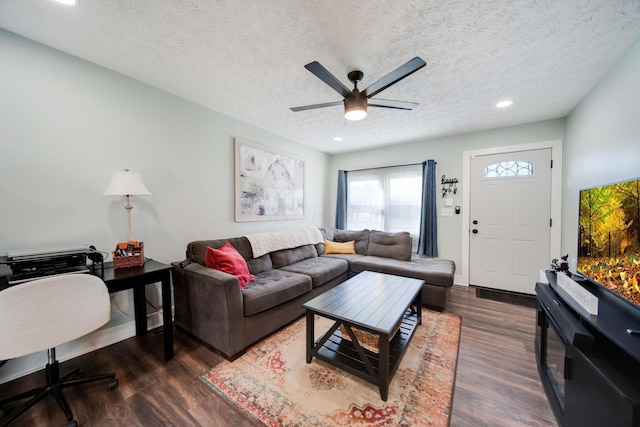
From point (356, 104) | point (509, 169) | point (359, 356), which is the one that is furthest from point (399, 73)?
point (509, 169)

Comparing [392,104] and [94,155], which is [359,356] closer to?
[392,104]

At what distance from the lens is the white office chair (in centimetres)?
110

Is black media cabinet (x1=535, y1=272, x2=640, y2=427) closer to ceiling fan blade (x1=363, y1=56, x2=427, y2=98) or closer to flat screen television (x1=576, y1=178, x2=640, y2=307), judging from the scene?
flat screen television (x1=576, y1=178, x2=640, y2=307)

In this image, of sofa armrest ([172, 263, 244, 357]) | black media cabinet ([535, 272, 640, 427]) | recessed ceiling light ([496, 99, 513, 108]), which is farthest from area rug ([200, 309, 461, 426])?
recessed ceiling light ([496, 99, 513, 108])

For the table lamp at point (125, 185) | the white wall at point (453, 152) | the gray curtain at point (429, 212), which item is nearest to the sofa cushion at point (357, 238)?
the gray curtain at point (429, 212)

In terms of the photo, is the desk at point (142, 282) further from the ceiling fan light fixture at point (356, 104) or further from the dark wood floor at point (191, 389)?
the ceiling fan light fixture at point (356, 104)

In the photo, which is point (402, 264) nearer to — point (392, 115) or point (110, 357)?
point (392, 115)

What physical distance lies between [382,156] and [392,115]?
5.15 feet

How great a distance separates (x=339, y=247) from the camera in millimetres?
4012

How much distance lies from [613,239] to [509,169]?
227 centimetres

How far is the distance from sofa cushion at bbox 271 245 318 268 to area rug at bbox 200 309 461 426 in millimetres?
1145

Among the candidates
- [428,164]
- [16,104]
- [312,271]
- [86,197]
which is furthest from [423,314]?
[16,104]

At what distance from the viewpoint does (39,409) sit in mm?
1383

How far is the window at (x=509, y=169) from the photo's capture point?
3.20m
